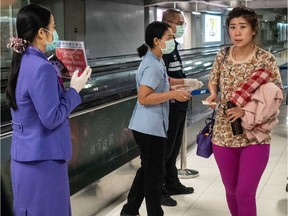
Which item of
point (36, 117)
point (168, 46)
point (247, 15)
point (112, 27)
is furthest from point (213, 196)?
point (112, 27)

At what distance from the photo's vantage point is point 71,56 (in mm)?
2553

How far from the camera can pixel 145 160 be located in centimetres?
336

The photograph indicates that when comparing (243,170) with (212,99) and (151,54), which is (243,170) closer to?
(212,99)

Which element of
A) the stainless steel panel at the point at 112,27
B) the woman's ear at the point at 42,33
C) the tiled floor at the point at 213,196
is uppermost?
the stainless steel panel at the point at 112,27

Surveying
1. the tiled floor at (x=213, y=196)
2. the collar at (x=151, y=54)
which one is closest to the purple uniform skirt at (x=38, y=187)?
the collar at (x=151, y=54)

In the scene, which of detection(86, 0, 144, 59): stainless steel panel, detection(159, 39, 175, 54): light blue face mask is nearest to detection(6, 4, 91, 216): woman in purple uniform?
detection(159, 39, 175, 54): light blue face mask

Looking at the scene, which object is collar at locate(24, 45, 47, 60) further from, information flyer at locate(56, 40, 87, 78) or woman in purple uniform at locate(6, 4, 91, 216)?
information flyer at locate(56, 40, 87, 78)

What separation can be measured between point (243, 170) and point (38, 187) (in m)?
1.31

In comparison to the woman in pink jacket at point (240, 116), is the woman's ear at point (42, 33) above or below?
above

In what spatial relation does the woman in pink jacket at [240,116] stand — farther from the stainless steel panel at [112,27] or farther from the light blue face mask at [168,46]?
the stainless steel panel at [112,27]

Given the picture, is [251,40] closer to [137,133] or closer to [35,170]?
[137,133]

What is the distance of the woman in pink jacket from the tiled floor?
109 cm

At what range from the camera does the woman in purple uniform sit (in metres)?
2.19

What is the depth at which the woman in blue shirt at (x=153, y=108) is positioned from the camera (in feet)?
10.6
